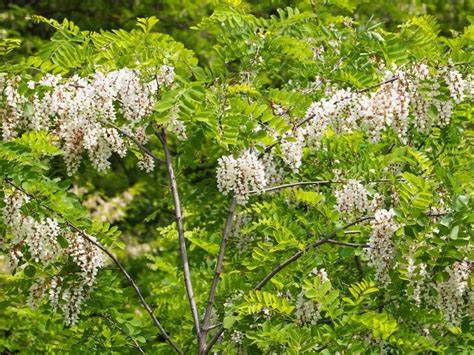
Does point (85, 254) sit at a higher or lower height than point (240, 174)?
lower

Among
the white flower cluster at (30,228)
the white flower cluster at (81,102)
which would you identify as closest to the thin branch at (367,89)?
the white flower cluster at (81,102)

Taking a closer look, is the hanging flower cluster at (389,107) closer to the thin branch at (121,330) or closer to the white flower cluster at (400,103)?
the white flower cluster at (400,103)

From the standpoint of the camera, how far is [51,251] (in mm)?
4473

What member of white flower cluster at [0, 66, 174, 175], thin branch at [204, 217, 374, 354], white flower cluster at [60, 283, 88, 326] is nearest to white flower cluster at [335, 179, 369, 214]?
thin branch at [204, 217, 374, 354]

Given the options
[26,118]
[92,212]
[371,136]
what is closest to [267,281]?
[371,136]

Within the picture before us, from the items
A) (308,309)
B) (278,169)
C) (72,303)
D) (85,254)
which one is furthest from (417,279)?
(72,303)

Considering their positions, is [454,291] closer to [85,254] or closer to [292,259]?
[292,259]

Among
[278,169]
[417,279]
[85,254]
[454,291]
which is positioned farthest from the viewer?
[278,169]

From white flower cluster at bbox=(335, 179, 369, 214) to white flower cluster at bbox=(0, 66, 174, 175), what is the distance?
1117 millimetres

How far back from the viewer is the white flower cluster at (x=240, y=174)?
4.17 meters

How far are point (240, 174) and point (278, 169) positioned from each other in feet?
2.98

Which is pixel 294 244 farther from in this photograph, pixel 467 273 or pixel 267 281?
pixel 467 273

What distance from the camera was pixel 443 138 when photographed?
4930mm

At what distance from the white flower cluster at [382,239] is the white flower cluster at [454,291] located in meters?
0.31
